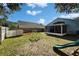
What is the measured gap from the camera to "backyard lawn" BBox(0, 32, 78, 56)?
10.2 ft

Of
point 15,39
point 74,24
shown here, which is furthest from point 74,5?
point 15,39

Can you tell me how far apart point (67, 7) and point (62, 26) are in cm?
40

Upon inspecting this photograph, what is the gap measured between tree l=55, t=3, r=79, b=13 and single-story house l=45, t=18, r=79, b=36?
18 cm

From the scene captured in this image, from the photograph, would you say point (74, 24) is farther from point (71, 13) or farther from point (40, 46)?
point (40, 46)

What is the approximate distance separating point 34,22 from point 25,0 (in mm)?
483

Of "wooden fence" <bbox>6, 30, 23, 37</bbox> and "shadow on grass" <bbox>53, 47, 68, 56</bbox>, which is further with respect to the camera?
"wooden fence" <bbox>6, 30, 23, 37</bbox>

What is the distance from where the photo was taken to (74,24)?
3.12m

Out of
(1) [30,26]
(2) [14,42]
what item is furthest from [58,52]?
(2) [14,42]

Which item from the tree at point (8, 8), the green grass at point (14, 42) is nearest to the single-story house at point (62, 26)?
the green grass at point (14, 42)

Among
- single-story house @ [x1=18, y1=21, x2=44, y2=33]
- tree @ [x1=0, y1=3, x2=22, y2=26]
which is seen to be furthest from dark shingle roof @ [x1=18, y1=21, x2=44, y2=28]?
tree @ [x1=0, y1=3, x2=22, y2=26]

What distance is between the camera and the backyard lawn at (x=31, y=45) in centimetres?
311

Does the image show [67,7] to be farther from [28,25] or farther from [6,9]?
[6,9]

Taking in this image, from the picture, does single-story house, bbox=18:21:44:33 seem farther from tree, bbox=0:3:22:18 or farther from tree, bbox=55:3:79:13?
tree, bbox=55:3:79:13

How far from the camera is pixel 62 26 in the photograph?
10.4ft
